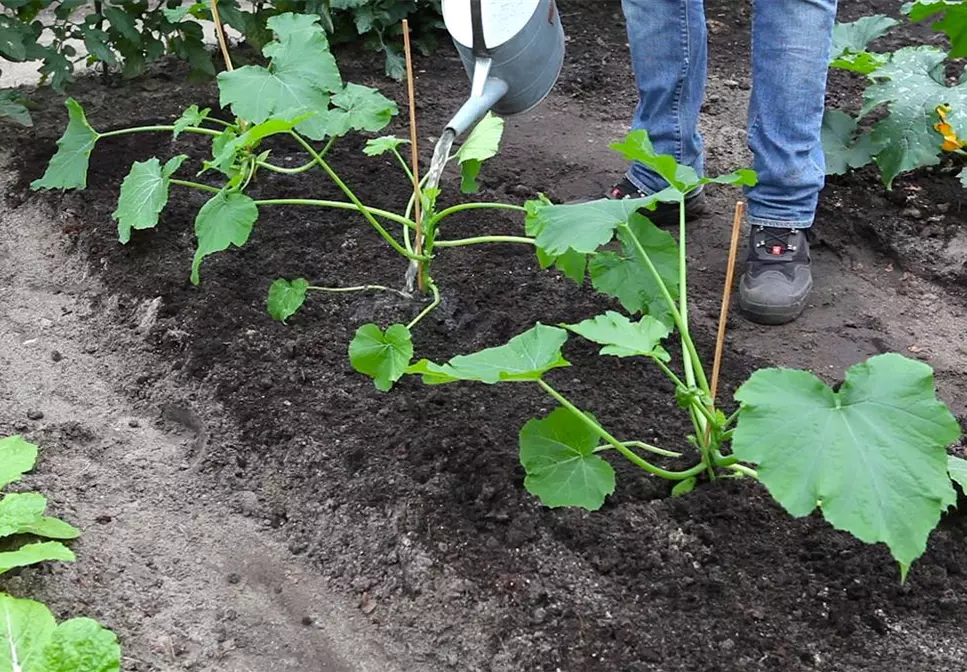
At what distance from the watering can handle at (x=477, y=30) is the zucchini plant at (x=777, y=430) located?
510mm

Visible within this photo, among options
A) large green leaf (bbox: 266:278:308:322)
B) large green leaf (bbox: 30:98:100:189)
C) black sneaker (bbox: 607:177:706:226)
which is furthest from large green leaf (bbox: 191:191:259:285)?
black sneaker (bbox: 607:177:706:226)

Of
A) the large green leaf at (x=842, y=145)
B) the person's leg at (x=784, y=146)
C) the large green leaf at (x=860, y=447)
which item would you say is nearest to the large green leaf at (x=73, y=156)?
the person's leg at (x=784, y=146)

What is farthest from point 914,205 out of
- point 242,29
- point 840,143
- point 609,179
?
point 242,29

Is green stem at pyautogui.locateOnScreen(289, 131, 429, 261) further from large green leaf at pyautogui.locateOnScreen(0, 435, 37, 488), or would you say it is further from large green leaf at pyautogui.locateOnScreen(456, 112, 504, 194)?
large green leaf at pyautogui.locateOnScreen(0, 435, 37, 488)

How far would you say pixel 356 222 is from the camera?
252 centimetres

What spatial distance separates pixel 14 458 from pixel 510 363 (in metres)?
0.82

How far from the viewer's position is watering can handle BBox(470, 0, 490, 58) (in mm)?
1974

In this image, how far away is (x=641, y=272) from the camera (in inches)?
71.4

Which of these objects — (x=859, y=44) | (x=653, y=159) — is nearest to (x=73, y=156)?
(x=653, y=159)

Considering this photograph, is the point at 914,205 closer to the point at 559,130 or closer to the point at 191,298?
the point at 559,130

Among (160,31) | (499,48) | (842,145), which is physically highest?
(499,48)

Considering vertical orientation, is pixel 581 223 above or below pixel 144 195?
above

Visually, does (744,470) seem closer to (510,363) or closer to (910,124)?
(510,363)

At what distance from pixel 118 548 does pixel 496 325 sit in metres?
0.83
